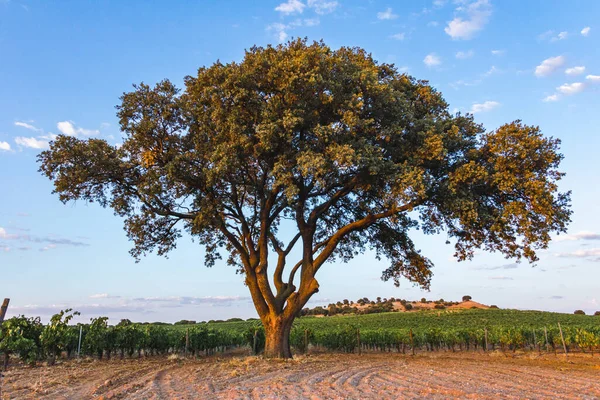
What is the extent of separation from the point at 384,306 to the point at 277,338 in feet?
234

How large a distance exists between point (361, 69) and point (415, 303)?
83068 millimetres

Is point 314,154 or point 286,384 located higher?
point 314,154

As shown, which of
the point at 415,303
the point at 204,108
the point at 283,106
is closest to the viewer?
the point at 283,106

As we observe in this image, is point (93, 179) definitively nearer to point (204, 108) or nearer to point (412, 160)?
point (204, 108)

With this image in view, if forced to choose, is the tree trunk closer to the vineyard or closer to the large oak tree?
the large oak tree

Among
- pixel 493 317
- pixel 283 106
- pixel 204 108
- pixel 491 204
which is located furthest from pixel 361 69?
pixel 493 317

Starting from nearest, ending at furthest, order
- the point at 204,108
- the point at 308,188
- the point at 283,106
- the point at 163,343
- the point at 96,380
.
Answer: the point at 96,380
the point at 283,106
the point at 204,108
the point at 308,188
the point at 163,343

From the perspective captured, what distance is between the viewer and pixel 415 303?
90.4 metres

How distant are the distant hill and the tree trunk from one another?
6510 centimetres

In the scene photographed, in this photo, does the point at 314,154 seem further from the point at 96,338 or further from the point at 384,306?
the point at 384,306

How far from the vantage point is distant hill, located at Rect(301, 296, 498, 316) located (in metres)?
81.7

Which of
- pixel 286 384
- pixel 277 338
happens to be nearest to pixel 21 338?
pixel 277 338

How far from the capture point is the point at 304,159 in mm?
13531

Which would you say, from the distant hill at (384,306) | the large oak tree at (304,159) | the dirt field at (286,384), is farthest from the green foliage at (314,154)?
the distant hill at (384,306)
